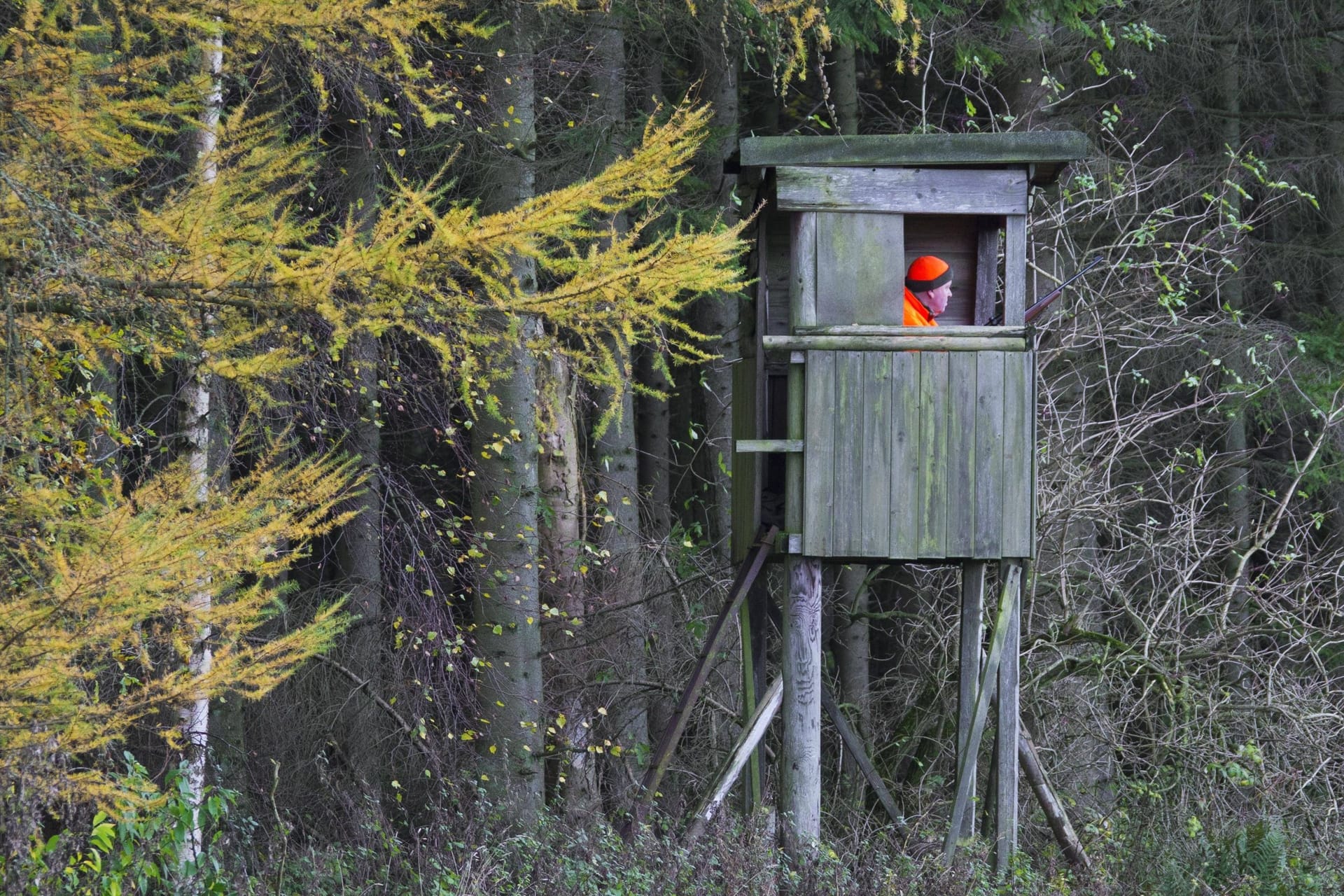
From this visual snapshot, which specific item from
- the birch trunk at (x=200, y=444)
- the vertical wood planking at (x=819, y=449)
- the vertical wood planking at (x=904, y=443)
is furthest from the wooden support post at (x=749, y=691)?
the birch trunk at (x=200, y=444)

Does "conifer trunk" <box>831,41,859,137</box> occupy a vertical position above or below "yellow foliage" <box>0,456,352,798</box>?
above

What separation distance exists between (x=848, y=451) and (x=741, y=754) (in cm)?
168

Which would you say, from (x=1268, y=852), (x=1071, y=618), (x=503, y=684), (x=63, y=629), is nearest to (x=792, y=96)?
(x=1071, y=618)

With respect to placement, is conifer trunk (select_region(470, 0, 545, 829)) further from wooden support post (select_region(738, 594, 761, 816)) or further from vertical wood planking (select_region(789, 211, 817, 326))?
vertical wood planking (select_region(789, 211, 817, 326))

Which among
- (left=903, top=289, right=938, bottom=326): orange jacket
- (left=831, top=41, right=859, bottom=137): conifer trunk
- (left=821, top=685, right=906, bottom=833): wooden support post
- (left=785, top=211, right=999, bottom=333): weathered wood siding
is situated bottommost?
(left=821, top=685, right=906, bottom=833): wooden support post

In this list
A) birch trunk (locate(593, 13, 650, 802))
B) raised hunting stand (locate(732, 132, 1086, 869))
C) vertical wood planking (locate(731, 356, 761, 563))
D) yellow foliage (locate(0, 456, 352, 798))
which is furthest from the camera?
birch trunk (locate(593, 13, 650, 802))

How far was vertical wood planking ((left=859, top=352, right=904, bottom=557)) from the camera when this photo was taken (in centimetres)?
770

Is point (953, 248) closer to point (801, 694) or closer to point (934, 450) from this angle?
point (934, 450)

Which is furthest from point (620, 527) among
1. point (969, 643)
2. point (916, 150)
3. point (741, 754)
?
point (916, 150)

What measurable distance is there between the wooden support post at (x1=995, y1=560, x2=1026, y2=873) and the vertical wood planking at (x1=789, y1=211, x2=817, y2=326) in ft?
5.58

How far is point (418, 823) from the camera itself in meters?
10.2

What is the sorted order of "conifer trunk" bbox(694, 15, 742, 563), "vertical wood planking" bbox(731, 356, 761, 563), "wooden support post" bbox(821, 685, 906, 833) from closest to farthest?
"vertical wood planking" bbox(731, 356, 761, 563)
"wooden support post" bbox(821, 685, 906, 833)
"conifer trunk" bbox(694, 15, 742, 563)

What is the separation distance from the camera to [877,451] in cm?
771

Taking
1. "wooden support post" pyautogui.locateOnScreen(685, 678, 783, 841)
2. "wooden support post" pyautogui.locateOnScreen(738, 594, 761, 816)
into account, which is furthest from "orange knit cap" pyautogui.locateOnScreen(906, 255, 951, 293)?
"wooden support post" pyautogui.locateOnScreen(685, 678, 783, 841)
